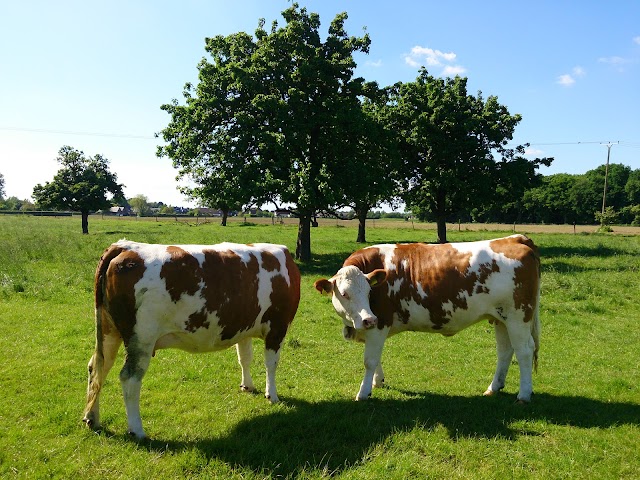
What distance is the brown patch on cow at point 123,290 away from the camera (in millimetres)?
4930

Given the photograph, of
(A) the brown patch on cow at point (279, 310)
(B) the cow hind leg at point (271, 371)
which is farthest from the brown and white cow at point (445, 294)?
(B) the cow hind leg at point (271, 371)

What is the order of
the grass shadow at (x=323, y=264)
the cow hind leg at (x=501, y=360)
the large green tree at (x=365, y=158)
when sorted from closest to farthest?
the cow hind leg at (x=501, y=360) < the grass shadow at (x=323, y=264) < the large green tree at (x=365, y=158)

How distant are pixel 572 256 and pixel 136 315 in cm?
2549

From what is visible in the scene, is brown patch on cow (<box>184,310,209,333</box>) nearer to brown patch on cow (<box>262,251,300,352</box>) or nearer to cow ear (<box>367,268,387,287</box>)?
brown patch on cow (<box>262,251,300,352</box>)

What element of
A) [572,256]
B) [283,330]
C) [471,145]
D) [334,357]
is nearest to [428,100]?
[471,145]

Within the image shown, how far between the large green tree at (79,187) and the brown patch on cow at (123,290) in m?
39.8

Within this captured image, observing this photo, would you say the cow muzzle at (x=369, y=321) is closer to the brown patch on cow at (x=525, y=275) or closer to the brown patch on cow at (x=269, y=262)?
the brown patch on cow at (x=269, y=262)

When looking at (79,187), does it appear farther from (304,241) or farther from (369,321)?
(369,321)

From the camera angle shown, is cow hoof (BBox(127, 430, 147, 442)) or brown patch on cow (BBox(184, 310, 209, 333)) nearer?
cow hoof (BBox(127, 430, 147, 442))

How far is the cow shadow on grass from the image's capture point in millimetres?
4754

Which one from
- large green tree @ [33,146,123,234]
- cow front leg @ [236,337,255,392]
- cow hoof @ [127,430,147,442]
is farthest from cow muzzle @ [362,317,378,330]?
large green tree @ [33,146,123,234]

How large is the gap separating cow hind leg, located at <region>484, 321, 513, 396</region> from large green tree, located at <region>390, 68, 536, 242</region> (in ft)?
65.3

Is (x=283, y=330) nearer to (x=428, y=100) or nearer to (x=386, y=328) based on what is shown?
(x=386, y=328)

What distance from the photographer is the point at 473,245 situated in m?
6.87
